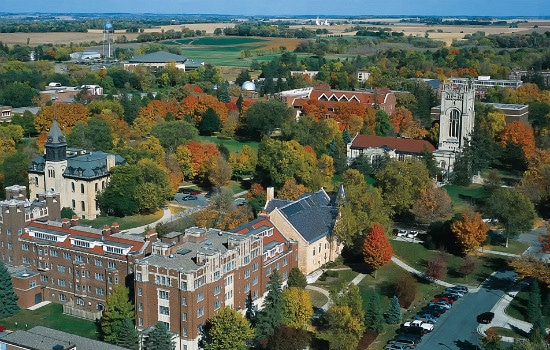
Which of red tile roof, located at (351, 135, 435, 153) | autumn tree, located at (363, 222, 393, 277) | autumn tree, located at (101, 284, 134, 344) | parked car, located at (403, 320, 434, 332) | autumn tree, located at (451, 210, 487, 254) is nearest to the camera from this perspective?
autumn tree, located at (101, 284, 134, 344)

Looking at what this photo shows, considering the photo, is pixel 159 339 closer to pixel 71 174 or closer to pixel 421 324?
pixel 421 324

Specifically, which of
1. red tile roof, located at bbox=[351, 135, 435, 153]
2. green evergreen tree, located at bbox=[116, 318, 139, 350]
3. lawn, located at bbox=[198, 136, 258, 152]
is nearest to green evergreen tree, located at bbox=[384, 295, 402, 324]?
green evergreen tree, located at bbox=[116, 318, 139, 350]

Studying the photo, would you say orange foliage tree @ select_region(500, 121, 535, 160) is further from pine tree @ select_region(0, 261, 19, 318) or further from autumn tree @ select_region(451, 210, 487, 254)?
pine tree @ select_region(0, 261, 19, 318)

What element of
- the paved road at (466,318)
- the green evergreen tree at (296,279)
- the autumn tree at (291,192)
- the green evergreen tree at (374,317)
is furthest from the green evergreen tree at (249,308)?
the autumn tree at (291,192)

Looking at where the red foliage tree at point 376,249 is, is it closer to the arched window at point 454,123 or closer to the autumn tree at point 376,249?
the autumn tree at point 376,249

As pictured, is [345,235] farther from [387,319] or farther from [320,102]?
[320,102]

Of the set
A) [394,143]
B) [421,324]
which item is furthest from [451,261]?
[394,143]
